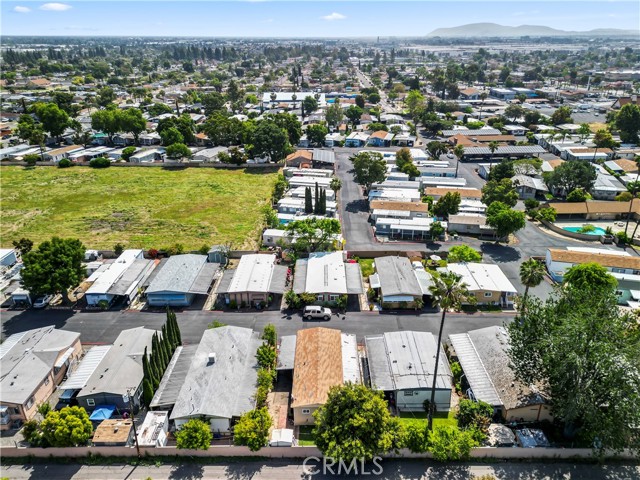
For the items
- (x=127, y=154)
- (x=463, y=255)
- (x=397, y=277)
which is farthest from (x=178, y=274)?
(x=127, y=154)

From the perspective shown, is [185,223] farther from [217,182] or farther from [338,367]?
[338,367]

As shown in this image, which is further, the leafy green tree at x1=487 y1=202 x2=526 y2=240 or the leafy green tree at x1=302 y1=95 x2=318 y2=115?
the leafy green tree at x1=302 y1=95 x2=318 y2=115

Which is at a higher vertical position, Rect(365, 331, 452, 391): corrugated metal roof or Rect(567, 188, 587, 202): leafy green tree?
Rect(567, 188, 587, 202): leafy green tree

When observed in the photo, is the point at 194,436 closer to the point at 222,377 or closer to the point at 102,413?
the point at 222,377

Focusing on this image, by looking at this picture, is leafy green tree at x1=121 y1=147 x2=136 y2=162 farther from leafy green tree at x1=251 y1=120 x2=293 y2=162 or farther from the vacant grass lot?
leafy green tree at x1=251 y1=120 x2=293 y2=162

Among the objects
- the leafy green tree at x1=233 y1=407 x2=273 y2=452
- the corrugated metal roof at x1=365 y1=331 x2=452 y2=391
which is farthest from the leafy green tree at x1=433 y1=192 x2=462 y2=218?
the leafy green tree at x1=233 y1=407 x2=273 y2=452

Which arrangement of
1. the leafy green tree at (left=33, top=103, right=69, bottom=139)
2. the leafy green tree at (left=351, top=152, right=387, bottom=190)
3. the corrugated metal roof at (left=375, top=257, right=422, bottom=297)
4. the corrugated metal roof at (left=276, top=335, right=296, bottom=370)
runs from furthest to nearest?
the leafy green tree at (left=33, top=103, right=69, bottom=139), the leafy green tree at (left=351, top=152, right=387, bottom=190), the corrugated metal roof at (left=375, top=257, right=422, bottom=297), the corrugated metal roof at (left=276, top=335, right=296, bottom=370)

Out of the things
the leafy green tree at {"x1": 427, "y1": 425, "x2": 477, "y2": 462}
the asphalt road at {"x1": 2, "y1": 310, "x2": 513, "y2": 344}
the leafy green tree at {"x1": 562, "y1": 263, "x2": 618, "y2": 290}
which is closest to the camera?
the leafy green tree at {"x1": 427, "y1": 425, "x2": 477, "y2": 462}
